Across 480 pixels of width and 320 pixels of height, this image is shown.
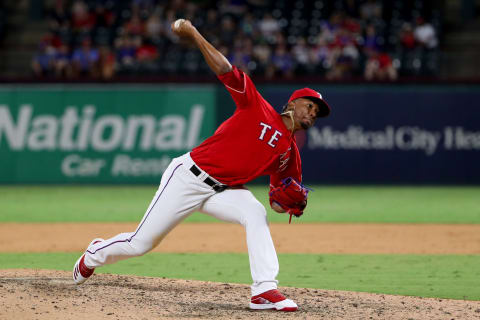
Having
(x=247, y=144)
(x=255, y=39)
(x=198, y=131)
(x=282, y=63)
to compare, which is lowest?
(x=198, y=131)

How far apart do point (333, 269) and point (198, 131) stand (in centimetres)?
862

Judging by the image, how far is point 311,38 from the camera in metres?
17.6

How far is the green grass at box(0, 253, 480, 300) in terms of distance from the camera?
645 centimetres

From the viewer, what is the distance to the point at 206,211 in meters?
5.47

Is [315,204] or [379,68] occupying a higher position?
[379,68]

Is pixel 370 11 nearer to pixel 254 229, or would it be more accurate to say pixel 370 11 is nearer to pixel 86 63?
pixel 86 63

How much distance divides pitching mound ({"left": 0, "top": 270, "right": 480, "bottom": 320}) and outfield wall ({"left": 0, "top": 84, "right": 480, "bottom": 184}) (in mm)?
9338

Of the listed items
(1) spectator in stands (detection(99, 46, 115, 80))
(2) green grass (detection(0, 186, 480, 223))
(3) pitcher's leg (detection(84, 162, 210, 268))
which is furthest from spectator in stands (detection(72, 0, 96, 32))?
(3) pitcher's leg (detection(84, 162, 210, 268))

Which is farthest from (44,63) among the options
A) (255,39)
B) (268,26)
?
(268,26)

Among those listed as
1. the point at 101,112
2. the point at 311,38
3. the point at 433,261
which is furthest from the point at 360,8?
the point at 433,261

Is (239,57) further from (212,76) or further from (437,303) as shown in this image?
(437,303)

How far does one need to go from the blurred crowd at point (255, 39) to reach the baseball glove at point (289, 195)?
1043cm

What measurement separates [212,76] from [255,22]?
2755 mm

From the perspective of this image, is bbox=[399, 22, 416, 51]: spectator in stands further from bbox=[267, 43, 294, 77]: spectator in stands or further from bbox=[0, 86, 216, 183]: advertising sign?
bbox=[0, 86, 216, 183]: advertising sign
